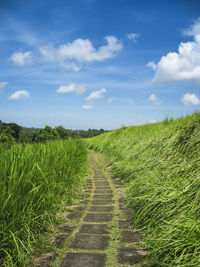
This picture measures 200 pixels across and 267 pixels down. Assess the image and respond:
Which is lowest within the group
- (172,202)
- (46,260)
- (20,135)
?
(46,260)

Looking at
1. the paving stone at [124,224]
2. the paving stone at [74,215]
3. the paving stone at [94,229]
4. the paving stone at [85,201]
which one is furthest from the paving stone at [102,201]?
the paving stone at [94,229]

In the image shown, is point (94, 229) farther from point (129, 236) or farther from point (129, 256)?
point (129, 256)

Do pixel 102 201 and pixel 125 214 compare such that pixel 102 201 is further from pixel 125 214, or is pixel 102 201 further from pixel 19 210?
pixel 19 210

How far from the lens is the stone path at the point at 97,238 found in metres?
1.91

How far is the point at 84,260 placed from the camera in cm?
190

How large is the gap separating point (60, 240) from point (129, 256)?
2.52ft

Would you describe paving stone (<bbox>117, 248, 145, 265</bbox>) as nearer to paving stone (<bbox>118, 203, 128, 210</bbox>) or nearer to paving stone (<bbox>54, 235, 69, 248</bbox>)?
paving stone (<bbox>54, 235, 69, 248</bbox>)

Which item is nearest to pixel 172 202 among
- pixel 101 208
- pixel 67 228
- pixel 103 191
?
pixel 101 208

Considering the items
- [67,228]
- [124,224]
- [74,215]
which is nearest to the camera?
[67,228]

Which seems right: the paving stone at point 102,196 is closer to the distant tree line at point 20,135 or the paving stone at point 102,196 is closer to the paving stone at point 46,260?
the distant tree line at point 20,135

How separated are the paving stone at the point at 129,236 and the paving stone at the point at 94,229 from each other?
0.20 meters

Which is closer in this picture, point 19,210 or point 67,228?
point 19,210

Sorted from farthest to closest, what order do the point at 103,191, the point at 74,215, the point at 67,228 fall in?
the point at 103,191
the point at 74,215
the point at 67,228

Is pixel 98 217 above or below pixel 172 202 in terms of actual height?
below
